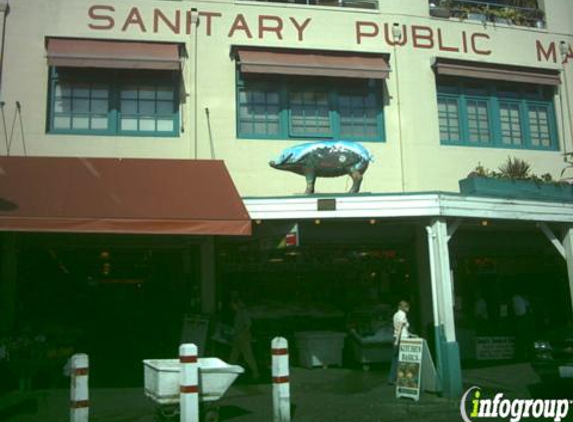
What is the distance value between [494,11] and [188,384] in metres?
12.2

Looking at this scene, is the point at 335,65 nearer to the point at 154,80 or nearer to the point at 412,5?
the point at 412,5

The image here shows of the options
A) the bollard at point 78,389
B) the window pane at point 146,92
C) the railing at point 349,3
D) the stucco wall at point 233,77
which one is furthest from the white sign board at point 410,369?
the railing at point 349,3

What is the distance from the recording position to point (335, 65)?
46.8 ft

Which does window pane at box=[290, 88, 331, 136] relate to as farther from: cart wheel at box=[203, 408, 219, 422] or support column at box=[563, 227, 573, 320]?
cart wheel at box=[203, 408, 219, 422]

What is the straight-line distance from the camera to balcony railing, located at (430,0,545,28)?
1573cm

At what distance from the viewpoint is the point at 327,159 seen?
12.4 m

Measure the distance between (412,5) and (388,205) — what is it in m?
6.21

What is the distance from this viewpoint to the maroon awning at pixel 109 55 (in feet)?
43.5

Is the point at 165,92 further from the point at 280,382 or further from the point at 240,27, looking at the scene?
the point at 280,382

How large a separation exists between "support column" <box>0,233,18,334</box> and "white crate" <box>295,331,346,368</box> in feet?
18.6

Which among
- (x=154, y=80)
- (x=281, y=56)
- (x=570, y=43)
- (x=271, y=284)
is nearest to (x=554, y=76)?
(x=570, y=43)

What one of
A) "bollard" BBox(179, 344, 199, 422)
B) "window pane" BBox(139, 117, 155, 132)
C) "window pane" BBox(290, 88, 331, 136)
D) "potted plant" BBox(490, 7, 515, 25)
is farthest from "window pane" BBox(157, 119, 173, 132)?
"potted plant" BBox(490, 7, 515, 25)

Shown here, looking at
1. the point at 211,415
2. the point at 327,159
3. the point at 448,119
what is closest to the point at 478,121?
the point at 448,119

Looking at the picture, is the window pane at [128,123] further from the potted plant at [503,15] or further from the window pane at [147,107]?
the potted plant at [503,15]
